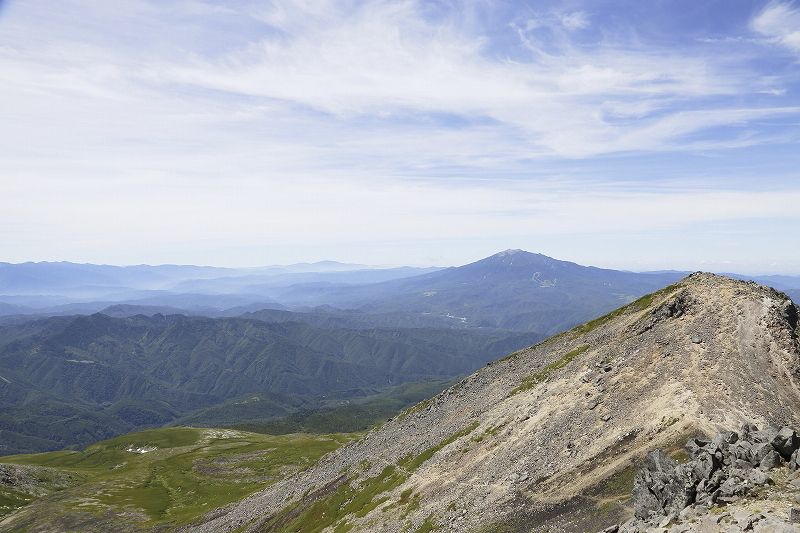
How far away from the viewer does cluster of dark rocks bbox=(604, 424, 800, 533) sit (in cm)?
3000

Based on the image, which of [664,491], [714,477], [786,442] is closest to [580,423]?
[664,491]

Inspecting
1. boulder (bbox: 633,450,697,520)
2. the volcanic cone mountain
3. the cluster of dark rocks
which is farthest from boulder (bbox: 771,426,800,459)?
the volcanic cone mountain

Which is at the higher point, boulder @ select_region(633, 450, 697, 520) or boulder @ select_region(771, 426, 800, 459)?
boulder @ select_region(771, 426, 800, 459)

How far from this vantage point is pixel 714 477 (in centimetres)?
3159

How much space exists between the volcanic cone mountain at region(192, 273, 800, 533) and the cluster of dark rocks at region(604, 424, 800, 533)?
17.8ft

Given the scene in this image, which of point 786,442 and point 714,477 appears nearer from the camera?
point 786,442

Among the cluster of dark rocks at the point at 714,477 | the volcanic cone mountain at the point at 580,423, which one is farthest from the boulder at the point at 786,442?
the volcanic cone mountain at the point at 580,423

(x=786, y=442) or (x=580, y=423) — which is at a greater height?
(x=786, y=442)

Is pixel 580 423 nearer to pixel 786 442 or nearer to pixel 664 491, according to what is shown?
pixel 664 491

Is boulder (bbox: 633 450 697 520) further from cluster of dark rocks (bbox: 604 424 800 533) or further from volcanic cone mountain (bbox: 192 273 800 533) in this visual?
volcanic cone mountain (bbox: 192 273 800 533)

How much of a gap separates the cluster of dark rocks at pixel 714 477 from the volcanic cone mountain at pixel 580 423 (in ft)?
17.8

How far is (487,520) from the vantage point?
151 ft

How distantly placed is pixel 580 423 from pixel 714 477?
80.1 feet

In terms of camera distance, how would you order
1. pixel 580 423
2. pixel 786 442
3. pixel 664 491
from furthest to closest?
pixel 580 423 < pixel 664 491 < pixel 786 442
